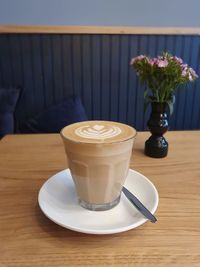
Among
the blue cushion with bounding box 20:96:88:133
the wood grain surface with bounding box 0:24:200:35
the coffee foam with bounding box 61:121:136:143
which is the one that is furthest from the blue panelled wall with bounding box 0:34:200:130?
the coffee foam with bounding box 61:121:136:143

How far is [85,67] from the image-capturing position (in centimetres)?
173

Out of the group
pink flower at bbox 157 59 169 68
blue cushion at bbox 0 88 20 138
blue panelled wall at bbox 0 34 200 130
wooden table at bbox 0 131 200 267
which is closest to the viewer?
wooden table at bbox 0 131 200 267

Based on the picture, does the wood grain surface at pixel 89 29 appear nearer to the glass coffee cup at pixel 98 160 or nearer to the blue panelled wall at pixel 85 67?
the blue panelled wall at pixel 85 67

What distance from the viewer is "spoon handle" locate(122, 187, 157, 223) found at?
0.48 metres

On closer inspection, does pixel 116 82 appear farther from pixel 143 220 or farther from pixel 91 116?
pixel 143 220

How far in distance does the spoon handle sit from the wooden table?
0.10 feet

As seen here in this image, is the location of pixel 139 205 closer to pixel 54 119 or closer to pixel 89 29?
pixel 54 119

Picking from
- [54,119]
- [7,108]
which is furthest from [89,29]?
[7,108]

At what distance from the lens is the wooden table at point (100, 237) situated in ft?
1.41

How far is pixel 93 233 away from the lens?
1.46 ft

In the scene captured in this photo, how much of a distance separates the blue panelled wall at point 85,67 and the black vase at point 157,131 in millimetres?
947

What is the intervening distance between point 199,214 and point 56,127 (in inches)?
45.4

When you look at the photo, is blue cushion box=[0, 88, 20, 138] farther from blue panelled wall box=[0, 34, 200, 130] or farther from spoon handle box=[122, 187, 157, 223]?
spoon handle box=[122, 187, 157, 223]

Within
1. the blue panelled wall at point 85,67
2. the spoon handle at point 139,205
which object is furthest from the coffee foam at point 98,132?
the blue panelled wall at point 85,67
